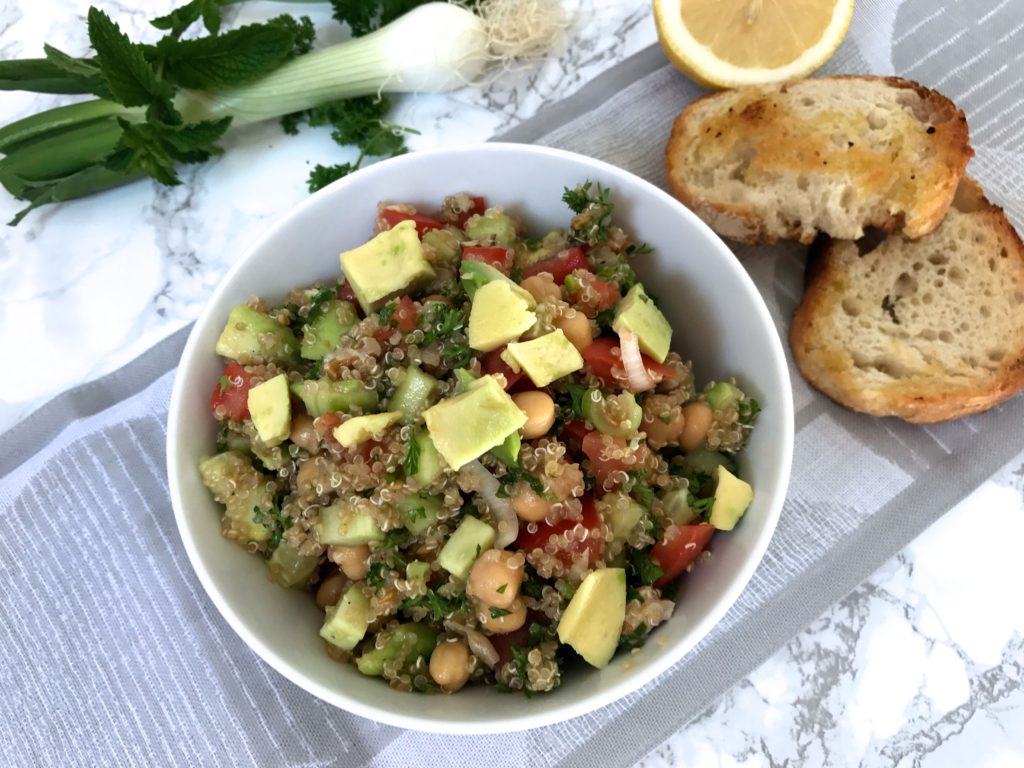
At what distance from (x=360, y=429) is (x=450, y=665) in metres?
0.54

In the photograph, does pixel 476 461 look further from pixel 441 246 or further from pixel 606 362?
pixel 441 246

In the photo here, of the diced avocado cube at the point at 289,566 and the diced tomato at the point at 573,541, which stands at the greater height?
the diced tomato at the point at 573,541

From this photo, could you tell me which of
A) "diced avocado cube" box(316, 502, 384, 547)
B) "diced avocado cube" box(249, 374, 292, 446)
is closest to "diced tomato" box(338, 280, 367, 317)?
"diced avocado cube" box(249, 374, 292, 446)

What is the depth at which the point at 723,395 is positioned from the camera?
1.92 m

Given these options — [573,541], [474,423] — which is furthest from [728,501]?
[474,423]

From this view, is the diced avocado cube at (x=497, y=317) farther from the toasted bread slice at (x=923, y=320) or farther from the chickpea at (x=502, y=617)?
the toasted bread slice at (x=923, y=320)

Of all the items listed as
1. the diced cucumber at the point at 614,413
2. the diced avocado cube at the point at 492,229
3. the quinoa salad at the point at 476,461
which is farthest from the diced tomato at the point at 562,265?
the diced cucumber at the point at 614,413

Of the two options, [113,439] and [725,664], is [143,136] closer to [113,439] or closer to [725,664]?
[113,439]

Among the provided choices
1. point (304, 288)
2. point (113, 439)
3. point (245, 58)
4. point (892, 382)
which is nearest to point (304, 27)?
point (245, 58)

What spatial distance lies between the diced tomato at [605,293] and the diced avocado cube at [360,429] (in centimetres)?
56

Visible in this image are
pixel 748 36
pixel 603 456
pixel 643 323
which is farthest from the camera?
pixel 748 36

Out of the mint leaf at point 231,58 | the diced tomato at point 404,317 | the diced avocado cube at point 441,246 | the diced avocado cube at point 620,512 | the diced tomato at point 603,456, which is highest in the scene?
the mint leaf at point 231,58

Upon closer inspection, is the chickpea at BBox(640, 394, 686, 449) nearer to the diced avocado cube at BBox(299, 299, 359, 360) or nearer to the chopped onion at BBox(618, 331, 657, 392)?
the chopped onion at BBox(618, 331, 657, 392)

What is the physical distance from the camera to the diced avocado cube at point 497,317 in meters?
1.70
